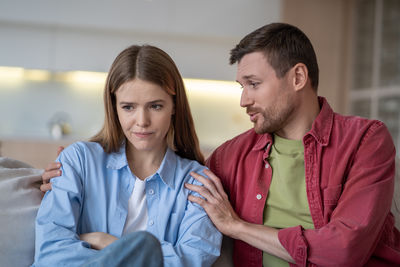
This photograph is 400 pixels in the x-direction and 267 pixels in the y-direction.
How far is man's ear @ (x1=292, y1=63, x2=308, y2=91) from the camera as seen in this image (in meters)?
1.75

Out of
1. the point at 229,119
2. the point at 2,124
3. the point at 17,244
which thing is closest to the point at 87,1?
the point at 2,124

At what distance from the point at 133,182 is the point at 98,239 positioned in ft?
0.87

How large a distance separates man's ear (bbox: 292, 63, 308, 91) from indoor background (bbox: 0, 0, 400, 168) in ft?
9.94

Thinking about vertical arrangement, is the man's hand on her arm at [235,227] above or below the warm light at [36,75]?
below

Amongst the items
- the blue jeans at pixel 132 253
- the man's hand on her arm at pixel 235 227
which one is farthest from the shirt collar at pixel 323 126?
the blue jeans at pixel 132 253

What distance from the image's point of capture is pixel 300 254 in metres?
1.41

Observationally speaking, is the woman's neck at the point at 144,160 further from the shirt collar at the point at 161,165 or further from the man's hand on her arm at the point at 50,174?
the man's hand on her arm at the point at 50,174

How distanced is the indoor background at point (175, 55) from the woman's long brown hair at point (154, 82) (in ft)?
9.80

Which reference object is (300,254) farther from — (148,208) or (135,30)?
(135,30)

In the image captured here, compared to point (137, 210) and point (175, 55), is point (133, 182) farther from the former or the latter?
point (175, 55)

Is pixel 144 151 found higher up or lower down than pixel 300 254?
higher up

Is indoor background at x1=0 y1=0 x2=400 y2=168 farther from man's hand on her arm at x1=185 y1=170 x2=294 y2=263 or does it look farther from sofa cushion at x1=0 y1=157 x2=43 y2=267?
man's hand on her arm at x1=185 y1=170 x2=294 y2=263

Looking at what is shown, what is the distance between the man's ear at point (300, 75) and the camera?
1.75 meters

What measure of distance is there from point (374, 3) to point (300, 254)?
4808 millimetres
